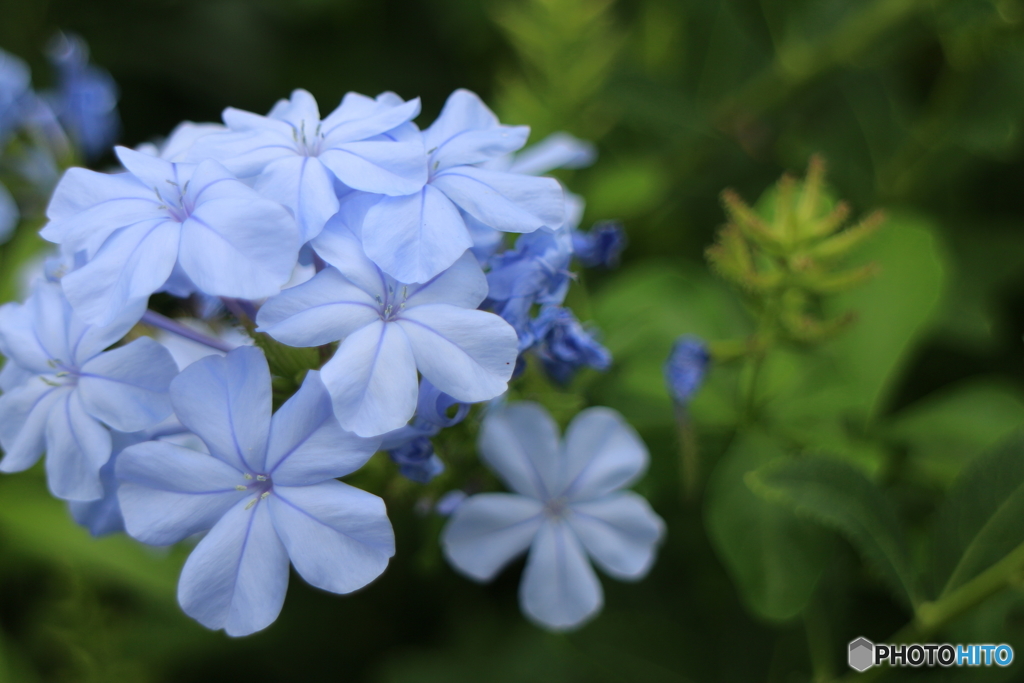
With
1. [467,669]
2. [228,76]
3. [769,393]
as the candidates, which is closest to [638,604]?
[467,669]

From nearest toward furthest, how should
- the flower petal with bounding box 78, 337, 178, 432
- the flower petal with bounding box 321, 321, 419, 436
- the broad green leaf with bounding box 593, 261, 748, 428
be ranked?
the flower petal with bounding box 321, 321, 419, 436
the flower petal with bounding box 78, 337, 178, 432
the broad green leaf with bounding box 593, 261, 748, 428

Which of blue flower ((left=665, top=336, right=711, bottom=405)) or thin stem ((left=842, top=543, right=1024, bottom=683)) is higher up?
blue flower ((left=665, top=336, right=711, bottom=405))

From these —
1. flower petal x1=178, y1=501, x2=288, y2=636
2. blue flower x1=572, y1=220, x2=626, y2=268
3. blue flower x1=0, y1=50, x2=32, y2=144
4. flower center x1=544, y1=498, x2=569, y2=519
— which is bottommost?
flower petal x1=178, y1=501, x2=288, y2=636

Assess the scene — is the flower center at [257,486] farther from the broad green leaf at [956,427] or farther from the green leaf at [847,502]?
the broad green leaf at [956,427]

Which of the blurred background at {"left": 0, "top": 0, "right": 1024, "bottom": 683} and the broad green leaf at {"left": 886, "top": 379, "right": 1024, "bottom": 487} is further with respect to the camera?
the blurred background at {"left": 0, "top": 0, "right": 1024, "bottom": 683}

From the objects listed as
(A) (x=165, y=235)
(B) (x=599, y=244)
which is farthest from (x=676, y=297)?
(A) (x=165, y=235)

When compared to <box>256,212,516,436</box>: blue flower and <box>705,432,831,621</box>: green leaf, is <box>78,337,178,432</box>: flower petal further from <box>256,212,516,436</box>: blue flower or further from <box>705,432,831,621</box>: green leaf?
<box>705,432,831,621</box>: green leaf

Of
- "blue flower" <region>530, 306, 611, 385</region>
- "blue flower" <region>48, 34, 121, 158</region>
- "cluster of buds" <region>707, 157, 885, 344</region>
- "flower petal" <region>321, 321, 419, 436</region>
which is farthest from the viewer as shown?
"blue flower" <region>48, 34, 121, 158</region>

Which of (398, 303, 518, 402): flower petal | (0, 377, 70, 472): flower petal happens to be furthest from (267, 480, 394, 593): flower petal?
(0, 377, 70, 472): flower petal
